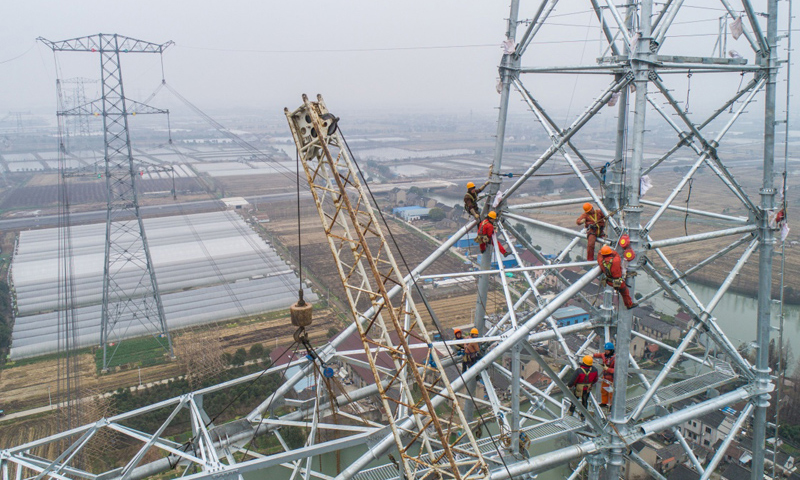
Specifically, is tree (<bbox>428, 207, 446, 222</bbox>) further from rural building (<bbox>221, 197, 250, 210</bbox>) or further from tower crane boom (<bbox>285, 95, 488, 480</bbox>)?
tower crane boom (<bbox>285, 95, 488, 480</bbox>)

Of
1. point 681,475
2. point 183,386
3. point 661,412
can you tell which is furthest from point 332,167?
point 183,386

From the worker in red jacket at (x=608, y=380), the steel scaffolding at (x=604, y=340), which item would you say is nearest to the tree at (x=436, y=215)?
the steel scaffolding at (x=604, y=340)

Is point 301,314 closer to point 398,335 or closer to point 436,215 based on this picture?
point 398,335

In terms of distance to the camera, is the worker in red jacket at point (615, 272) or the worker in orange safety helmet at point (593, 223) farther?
the worker in orange safety helmet at point (593, 223)

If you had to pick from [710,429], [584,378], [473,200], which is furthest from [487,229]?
[710,429]

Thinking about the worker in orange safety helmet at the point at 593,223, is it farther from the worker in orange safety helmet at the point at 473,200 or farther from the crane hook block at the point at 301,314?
the crane hook block at the point at 301,314

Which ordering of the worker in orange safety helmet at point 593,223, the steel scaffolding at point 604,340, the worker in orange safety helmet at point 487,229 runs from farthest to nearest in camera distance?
the worker in orange safety helmet at point 487,229
the worker in orange safety helmet at point 593,223
the steel scaffolding at point 604,340

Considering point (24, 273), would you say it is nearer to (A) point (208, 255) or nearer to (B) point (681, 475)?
(A) point (208, 255)
